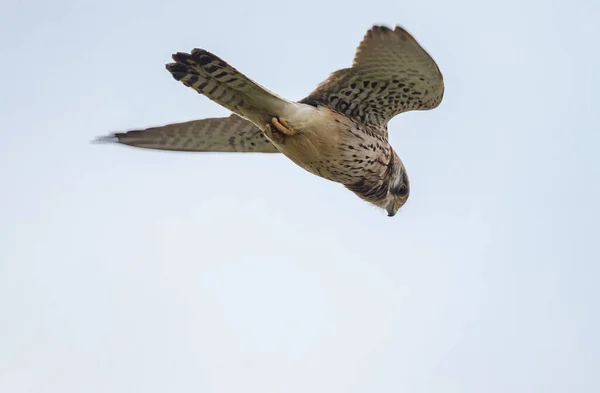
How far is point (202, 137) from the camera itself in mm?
11352

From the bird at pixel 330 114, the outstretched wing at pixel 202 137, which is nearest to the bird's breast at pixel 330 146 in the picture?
the bird at pixel 330 114

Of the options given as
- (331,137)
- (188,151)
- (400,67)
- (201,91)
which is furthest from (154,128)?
(400,67)

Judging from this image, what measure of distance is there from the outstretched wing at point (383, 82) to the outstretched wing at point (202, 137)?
97cm

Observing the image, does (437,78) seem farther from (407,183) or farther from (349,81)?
(407,183)

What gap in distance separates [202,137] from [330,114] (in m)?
1.64

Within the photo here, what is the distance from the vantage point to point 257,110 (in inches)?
406

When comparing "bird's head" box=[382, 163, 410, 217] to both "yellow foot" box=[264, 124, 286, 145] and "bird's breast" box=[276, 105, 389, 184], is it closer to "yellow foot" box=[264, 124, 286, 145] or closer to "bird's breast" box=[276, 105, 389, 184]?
"bird's breast" box=[276, 105, 389, 184]

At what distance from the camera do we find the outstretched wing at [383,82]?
31.8 ft

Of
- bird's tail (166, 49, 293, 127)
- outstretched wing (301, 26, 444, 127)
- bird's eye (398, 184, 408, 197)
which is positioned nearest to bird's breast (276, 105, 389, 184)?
outstretched wing (301, 26, 444, 127)

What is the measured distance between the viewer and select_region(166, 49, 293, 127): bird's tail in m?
9.59

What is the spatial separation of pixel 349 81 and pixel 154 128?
229cm

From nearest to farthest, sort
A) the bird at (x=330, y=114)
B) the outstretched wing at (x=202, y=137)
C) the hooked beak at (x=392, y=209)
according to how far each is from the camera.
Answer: the bird at (x=330, y=114)
the outstretched wing at (x=202, y=137)
the hooked beak at (x=392, y=209)

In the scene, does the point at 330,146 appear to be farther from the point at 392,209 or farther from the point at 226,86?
the point at 392,209

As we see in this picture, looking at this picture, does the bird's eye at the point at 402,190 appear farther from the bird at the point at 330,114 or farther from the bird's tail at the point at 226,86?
the bird's tail at the point at 226,86
